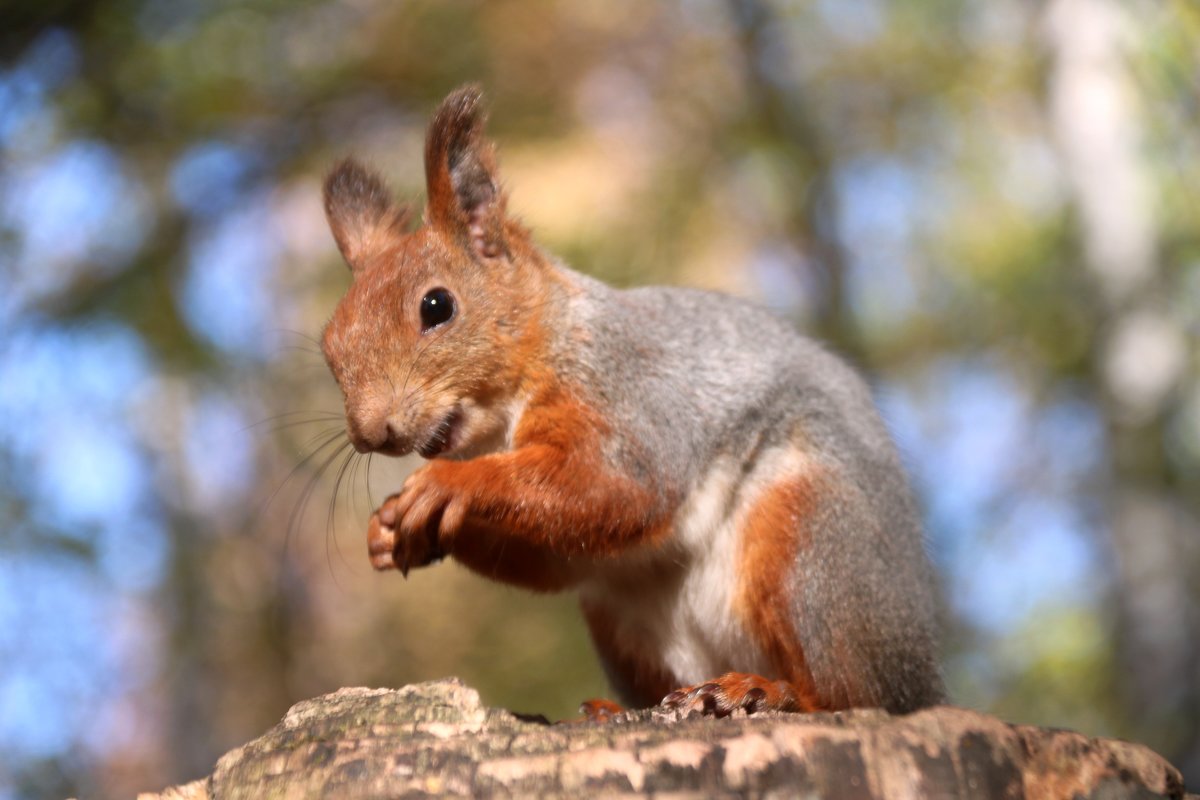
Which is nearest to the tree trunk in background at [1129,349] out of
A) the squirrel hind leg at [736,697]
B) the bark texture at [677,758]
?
the squirrel hind leg at [736,697]

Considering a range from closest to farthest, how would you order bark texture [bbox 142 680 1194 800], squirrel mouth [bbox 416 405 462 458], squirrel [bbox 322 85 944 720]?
bark texture [bbox 142 680 1194 800], squirrel [bbox 322 85 944 720], squirrel mouth [bbox 416 405 462 458]

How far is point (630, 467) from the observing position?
9.78 feet

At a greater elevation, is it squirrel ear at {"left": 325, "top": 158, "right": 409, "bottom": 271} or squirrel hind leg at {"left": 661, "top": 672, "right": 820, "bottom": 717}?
squirrel ear at {"left": 325, "top": 158, "right": 409, "bottom": 271}

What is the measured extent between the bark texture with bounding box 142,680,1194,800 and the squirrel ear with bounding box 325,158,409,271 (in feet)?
5.75

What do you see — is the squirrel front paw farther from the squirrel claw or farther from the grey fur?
the squirrel claw

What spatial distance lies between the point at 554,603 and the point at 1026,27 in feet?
17.5

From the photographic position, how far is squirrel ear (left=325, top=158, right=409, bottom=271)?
3553 mm

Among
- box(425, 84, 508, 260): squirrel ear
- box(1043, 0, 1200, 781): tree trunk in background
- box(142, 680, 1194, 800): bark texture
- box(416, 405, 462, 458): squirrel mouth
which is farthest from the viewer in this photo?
box(1043, 0, 1200, 781): tree trunk in background

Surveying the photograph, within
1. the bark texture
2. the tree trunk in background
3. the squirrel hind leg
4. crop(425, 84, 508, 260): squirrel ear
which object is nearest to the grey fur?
the squirrel hind leg

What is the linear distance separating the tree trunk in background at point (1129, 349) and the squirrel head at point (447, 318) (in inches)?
180

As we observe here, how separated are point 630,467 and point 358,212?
1.28 meters

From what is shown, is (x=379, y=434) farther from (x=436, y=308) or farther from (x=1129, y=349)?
(x=1129, y=349)

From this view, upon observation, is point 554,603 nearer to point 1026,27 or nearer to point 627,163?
point 627,163

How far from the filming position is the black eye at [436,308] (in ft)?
9.77
